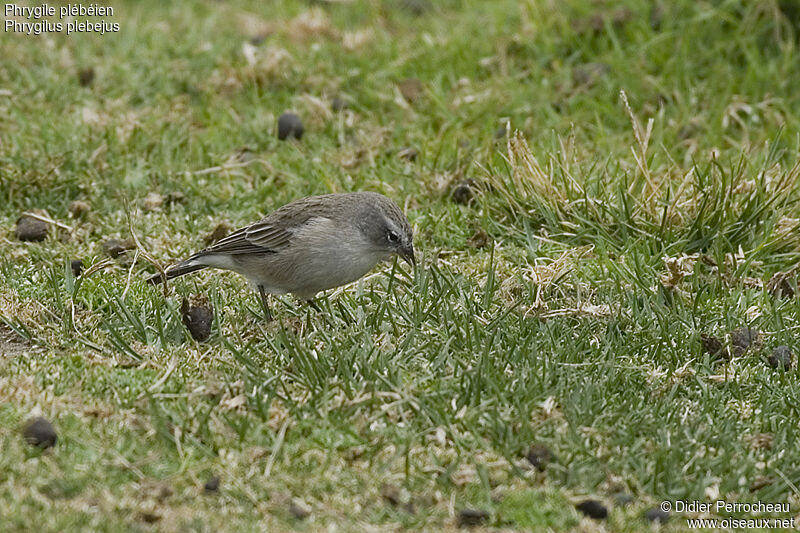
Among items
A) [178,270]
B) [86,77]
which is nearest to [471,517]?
[178,270]

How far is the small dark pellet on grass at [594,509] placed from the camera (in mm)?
4535

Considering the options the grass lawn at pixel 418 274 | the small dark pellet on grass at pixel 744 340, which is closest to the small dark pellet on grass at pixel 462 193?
the grass lawn at pixel 418 274

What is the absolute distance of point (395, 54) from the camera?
400 inches

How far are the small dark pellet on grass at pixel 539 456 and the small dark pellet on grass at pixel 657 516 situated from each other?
453 millimetres

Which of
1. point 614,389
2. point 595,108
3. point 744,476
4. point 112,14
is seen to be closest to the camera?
point 744,476

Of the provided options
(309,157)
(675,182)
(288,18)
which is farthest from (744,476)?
(288,18)

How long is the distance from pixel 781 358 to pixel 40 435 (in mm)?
3459

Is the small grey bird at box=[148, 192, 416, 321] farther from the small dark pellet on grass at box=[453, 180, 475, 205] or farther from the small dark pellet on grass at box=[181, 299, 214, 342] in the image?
the small dark pellet on grass at box=[453, 180, 475, 205]

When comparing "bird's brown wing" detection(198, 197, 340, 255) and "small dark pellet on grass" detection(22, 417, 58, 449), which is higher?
"bird's brown wing" detection(198, 197, 340, 255)

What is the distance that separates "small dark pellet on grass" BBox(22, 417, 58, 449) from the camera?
464cm

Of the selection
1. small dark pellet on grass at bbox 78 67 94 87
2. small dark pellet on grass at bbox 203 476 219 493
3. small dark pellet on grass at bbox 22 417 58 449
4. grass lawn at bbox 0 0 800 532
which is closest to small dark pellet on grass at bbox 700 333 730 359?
grass lawn at bbox 0 0 800 532

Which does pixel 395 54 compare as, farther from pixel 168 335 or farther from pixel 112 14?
pixel 168 335

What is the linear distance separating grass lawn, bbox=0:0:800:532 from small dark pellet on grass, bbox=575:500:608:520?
0.20 feet

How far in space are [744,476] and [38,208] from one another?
476 cm
